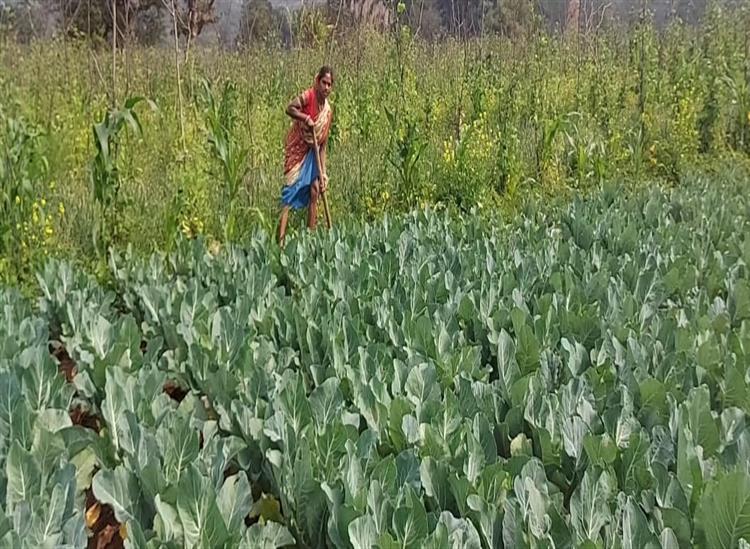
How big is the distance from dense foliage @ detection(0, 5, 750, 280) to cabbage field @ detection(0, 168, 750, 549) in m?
2.05

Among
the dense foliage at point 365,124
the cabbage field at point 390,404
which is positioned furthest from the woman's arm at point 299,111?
the cabbage field at point 390,404

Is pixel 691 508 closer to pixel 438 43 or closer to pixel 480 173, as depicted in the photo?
pixel 480 173

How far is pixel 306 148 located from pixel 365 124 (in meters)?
2.71

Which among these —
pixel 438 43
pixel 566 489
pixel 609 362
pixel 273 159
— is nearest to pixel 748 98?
pixel 438 43

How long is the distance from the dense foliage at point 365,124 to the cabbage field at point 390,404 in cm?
205

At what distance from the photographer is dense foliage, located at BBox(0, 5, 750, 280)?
19.7 ft

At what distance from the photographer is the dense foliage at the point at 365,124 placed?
6.02 m

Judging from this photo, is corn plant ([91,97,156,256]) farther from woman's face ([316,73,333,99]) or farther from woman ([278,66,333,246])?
woman's face ([316,73,333,99])

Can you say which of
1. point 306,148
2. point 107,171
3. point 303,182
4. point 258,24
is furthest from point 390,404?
point 258,24

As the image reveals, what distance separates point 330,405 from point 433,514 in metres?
0.57

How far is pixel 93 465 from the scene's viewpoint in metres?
2.17

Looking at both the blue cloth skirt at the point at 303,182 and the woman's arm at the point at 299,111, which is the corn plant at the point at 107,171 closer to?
the woman's arm at the point at 299,111

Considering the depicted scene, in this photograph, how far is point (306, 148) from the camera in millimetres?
6488

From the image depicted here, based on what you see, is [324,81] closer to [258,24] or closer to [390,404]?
[390,404]
